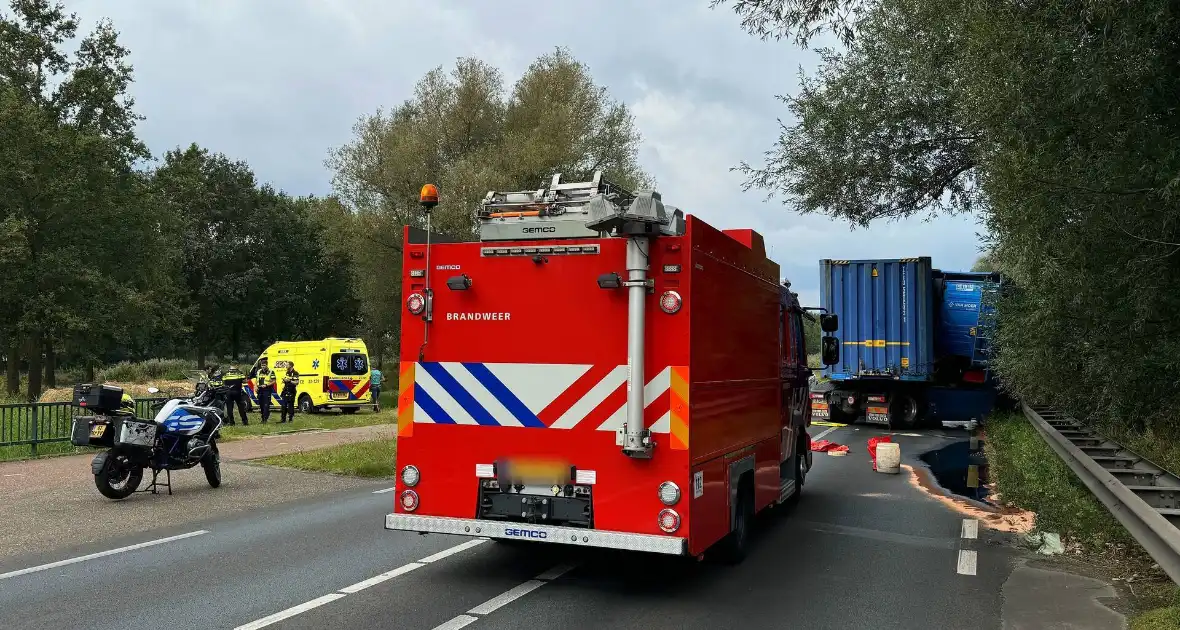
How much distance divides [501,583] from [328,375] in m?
22.2

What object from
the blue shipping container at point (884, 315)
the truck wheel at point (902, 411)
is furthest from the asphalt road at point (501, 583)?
the truck wheel at point (902, 411)

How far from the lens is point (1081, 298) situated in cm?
998

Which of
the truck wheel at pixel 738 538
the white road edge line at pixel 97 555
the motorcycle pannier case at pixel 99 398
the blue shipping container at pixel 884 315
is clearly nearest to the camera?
the white road edge line at pixel 97 555

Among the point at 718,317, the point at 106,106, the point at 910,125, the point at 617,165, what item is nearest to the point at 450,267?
the point at 718,317

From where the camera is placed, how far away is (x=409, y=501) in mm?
6547

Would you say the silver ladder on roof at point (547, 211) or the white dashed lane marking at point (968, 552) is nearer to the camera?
the silver ladder on roof at point (547, 211)

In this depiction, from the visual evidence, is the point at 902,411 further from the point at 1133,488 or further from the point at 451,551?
the point at 451,551

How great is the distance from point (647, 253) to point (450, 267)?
1.59 m

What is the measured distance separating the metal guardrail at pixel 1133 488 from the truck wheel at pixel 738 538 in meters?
2.73

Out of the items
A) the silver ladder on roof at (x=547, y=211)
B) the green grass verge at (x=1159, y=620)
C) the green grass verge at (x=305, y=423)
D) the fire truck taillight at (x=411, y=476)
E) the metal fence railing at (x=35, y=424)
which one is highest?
the silver ladder on roof at (x=547, y=211)

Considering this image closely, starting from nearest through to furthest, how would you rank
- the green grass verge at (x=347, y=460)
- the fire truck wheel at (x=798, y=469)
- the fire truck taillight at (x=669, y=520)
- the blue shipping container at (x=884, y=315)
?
the fire truck taillight at (x=669, y=520), the fire truck wheel at (x=798, y=469), the green grass verge at (x=347, y=460), the blue shipping container at (x=884, y=315)

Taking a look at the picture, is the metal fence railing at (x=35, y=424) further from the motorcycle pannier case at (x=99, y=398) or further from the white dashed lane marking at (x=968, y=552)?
the white dashed lane marking at (x=968, y=552)

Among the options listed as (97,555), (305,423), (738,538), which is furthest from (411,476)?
(305,423)

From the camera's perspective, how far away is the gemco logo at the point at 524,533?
5.98 metres
